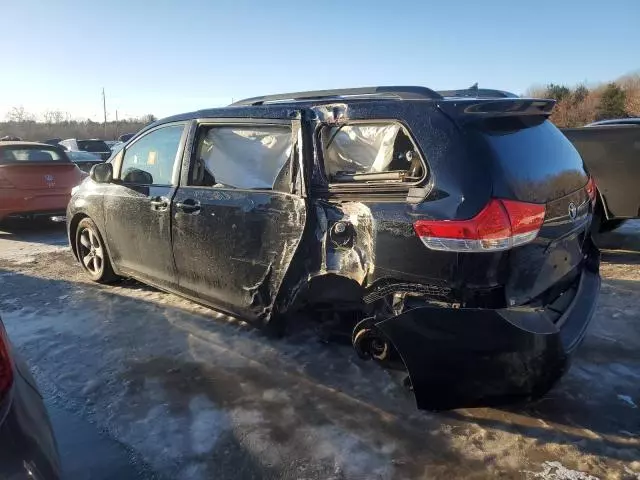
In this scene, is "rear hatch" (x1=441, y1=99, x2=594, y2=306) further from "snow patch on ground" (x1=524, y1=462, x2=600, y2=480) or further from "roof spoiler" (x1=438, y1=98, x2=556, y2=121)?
"snow patch on ground" (x1=524, y1=462, x2=600, y2=480)

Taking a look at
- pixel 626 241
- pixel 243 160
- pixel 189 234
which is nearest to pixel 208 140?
pixel 243 160

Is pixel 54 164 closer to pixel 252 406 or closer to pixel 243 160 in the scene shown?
pixel 243 160

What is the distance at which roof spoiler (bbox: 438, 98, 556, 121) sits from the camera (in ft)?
9.04

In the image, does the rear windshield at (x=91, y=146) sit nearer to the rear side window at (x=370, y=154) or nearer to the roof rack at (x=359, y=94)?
the roof rack at (x=359, y=94)

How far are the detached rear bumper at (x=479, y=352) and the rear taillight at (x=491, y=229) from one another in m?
0.31

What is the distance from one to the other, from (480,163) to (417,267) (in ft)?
1.97

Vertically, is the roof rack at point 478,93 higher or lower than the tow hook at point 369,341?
higher

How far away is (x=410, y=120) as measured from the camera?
112 inches

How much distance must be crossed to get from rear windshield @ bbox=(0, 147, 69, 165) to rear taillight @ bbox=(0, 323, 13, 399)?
7.67 m

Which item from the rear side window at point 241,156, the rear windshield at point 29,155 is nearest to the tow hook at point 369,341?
the rear side window at point 241,156

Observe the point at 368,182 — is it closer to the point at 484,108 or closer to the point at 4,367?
the point at 484,108

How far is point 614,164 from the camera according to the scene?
243 inches

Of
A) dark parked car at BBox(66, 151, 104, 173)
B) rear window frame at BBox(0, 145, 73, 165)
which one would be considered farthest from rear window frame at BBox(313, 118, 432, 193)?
dark parked car at BBox(66, 151, 104, 173)

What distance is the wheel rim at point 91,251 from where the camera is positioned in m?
5.38
